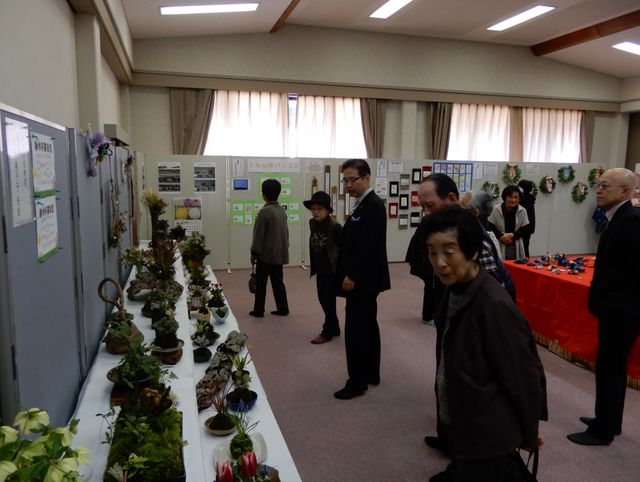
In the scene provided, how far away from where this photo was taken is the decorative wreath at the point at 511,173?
8.59m

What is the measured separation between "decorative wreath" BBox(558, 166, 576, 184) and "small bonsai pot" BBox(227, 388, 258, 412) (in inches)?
329

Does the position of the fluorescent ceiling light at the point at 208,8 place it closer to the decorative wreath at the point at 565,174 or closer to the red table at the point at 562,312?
the red table at the point at 562,312

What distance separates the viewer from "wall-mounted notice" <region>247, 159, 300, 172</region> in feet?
24.3

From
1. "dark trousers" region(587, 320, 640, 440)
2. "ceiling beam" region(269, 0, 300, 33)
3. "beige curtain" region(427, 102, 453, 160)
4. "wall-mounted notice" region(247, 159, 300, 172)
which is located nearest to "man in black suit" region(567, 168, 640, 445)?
"dark trousers" region(587, 320, 640, 440)

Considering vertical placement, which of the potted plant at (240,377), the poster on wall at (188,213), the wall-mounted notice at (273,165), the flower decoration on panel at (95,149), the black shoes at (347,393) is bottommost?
the black shoes at (347,393)

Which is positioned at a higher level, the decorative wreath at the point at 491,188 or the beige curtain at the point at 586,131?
the beige curtain at the point at 586,131

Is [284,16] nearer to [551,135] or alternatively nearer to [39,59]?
[39,59]

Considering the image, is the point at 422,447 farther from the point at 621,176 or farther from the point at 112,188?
the point at 112,188

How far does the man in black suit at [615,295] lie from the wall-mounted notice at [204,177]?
A: 571 centimetres

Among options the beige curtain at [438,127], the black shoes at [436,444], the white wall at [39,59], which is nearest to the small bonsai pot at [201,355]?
the black shoes at [436,444]

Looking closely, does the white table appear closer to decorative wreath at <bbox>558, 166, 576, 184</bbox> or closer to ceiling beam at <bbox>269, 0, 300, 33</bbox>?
ceiling beam at <bbox>269, 0, 300, 33</bbox>

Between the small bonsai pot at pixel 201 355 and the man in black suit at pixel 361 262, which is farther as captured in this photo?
the man in black suit at pixel 361 262

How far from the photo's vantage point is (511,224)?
5.16 m

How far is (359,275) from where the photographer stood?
296cm
